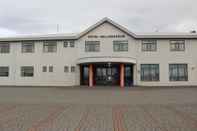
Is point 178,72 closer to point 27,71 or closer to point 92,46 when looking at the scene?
point 92,46

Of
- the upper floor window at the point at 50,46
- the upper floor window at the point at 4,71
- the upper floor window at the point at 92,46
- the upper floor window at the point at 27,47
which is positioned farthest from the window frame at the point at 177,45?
the upper floor window at the point at 4,71

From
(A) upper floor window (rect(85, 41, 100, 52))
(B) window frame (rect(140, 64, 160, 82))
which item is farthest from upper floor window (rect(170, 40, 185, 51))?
(A) upper floor window (rect(85, 41, 100, 52))

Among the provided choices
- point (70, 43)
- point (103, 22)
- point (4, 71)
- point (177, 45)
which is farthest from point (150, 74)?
point (4, 71)

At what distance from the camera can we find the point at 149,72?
25984mm

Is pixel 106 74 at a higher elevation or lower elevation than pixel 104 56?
lower

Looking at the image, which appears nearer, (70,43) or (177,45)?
(177,45)

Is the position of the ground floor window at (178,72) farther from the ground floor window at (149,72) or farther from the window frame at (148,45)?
the window frame at (148,45)

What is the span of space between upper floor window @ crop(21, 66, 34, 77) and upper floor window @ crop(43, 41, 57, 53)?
2761mm

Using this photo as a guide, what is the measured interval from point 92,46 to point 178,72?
33.2 feet

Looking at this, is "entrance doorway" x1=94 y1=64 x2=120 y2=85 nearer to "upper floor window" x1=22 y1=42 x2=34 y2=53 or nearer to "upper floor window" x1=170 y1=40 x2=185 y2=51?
"upper floor window" x1=170 y1=40 x2=185 y2=51

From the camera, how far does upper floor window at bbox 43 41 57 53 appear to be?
88.7 ft

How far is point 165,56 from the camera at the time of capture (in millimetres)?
25938

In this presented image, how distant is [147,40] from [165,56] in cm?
270

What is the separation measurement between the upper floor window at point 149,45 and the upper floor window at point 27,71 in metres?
13.3
